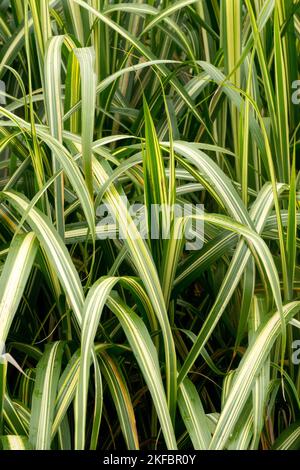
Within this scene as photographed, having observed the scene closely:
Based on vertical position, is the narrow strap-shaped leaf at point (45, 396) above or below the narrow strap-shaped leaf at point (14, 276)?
below

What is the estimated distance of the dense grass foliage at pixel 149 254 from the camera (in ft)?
3.60

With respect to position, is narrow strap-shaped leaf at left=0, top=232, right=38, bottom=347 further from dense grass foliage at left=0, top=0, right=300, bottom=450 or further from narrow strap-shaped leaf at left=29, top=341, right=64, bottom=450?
narrow strap-shaped leaf at left=29, top=341, right=64, bottom=450

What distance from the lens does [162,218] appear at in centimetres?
118

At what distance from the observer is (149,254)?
1.15 meters

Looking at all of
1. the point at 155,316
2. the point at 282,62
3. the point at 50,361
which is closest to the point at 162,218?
the point at 155,316

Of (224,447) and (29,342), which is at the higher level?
(29,342)

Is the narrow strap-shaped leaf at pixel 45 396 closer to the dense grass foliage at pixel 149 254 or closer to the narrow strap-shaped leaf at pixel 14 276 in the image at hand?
the dense grass foliage at pixel 149 254

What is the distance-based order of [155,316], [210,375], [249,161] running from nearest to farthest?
[155,316]
[210,375]
[249,161]

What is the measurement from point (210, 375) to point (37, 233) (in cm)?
39

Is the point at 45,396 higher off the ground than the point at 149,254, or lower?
lower

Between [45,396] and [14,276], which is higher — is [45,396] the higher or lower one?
the lower one

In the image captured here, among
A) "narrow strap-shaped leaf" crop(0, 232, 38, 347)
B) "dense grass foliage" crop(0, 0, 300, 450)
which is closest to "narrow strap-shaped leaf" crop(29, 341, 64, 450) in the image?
"dense grass foliage" crop(0, 0, 300, 450)

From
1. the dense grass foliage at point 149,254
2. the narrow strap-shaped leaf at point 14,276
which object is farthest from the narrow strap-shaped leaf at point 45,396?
the narrow strap-shaped leaf at point 14,276
